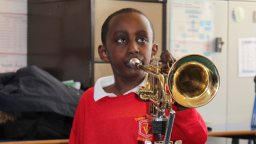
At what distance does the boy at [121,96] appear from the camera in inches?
35.9

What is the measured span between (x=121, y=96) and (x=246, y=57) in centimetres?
181

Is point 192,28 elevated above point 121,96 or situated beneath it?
elevated above

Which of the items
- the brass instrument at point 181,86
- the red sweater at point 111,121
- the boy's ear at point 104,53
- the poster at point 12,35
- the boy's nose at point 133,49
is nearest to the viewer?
the brass instrument at point 181,86

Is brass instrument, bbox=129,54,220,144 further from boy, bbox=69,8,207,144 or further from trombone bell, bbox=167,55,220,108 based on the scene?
boy, bbox=69,8,207,144

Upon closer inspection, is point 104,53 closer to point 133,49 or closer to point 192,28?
point 133,49

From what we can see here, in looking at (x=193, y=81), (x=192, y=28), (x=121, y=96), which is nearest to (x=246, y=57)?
(x=192, y=28)

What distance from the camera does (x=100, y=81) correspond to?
3.91ft

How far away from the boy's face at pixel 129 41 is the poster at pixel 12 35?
5.06ft

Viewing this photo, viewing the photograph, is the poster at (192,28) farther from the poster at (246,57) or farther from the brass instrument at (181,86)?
the brass instrument at (181,86)

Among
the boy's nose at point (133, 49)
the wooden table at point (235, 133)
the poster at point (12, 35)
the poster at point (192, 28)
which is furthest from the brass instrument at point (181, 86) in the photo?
the poster at point (12, 35)

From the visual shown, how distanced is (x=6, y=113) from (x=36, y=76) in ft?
0.82

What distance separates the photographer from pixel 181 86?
612 mm

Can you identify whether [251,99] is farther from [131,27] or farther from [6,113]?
[6,113]

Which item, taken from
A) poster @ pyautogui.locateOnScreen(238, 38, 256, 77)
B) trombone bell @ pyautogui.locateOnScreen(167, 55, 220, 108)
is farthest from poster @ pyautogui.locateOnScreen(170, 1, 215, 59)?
trombone bell @ pyautogui.locateOnScreen(167, 55, 220, 108)
